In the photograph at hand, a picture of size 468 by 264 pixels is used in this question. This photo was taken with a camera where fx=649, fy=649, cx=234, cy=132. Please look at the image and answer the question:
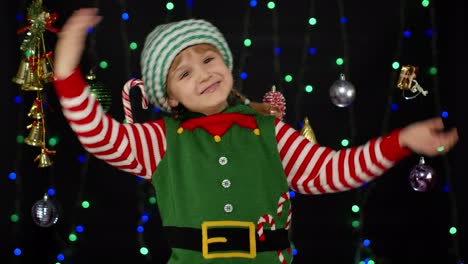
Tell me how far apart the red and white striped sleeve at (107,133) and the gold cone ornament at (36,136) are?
43.1 inches

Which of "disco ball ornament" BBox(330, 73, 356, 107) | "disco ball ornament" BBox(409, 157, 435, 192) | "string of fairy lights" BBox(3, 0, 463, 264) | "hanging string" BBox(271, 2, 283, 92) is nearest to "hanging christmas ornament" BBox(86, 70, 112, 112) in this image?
"string of fairy lights" BBox(3, 0, 463, 264)

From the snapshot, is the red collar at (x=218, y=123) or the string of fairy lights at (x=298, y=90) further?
the string of fairy lights at (x=298, y=90)

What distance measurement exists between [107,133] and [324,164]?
0.56m

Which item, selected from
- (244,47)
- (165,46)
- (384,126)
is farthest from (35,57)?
(384,126)

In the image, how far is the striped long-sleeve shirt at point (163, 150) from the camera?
1.49 metres

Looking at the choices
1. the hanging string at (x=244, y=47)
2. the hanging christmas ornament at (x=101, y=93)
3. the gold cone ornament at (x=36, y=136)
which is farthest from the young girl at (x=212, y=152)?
the hanging string at (x=244, y=47)

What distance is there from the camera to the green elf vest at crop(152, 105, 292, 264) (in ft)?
5.09

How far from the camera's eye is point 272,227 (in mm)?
1595

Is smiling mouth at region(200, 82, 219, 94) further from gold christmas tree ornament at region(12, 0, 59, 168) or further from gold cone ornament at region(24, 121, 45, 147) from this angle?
gold cone ornament at region(24, 121, 45, 147)

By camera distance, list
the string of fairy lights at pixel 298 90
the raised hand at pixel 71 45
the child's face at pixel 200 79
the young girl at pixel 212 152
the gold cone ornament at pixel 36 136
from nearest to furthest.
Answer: the raised hand at pixel 71 45 < the young girl at pixel 212 152 < the child's face at pixel 200 79 < the gold cone ornament at pixel 36 136 < the string of fairy lights at pixel 298 90

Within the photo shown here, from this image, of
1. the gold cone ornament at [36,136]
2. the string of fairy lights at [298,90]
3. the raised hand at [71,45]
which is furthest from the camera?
the string of fairy lights at [298,90]

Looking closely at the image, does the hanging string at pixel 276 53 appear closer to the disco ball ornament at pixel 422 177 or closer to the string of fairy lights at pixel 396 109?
the string of fairy lights at pixel 396 109

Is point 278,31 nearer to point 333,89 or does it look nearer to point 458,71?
point 333,89

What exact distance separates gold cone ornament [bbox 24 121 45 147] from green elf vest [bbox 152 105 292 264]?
1.15 m
